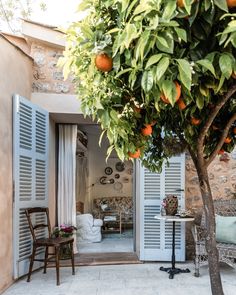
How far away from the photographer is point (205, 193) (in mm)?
1632

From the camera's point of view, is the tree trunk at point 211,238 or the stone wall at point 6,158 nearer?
the tree trunk at point 211,238

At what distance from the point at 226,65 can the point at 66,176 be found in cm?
468

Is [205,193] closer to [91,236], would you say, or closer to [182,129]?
[182,129]

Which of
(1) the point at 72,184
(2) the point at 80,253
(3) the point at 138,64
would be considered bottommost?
(2) the point at 80,253

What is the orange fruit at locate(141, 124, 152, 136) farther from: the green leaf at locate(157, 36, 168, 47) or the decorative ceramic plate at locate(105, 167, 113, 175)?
the decorative ceramic plate at locate(105, 167, 113, 175)

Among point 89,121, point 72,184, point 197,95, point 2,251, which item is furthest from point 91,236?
point 197,95

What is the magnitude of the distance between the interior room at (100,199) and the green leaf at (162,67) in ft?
16.3

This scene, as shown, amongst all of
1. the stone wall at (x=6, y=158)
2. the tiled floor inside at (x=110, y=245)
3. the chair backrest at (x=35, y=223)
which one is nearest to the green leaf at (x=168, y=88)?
the stone wall at (x=6, y=158)

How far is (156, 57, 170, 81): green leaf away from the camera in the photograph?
3.15 feet

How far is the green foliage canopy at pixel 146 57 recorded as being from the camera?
982 mm

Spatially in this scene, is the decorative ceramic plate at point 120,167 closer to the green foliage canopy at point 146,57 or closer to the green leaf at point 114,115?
the green foliage canopy at point 146,57

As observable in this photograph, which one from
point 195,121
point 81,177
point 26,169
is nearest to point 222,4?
point 195,121

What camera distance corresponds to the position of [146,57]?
103cm

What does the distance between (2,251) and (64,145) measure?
2.33m
